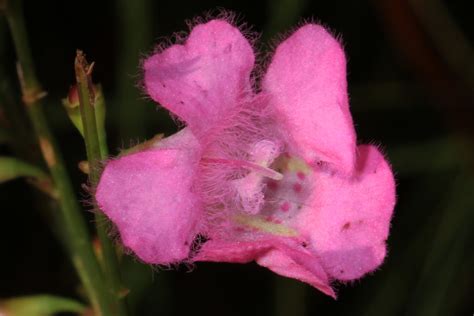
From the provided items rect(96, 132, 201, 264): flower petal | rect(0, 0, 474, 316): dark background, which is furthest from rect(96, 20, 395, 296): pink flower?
rect(0, 0, 474, 316): dark background

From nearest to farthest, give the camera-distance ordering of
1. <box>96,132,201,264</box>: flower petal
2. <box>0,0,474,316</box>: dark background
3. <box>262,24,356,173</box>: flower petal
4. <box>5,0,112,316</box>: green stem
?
<box>96,132,201,264</box>: flower petal < <box>262,24,356,173</box>: flower petal < <box>5,0,112,316</box>: green stem < <box>0,0,474,316</box>: dark background

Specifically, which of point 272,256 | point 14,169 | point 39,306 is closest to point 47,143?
point 14,169

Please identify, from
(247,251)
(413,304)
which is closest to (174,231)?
(247,251)

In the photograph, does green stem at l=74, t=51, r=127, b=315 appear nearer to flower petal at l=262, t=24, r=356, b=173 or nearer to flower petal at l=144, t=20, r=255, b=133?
flower petal at l=144, t=20, r=255, b=133

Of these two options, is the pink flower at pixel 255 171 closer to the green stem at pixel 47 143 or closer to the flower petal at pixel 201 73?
the flower petal at pixel 201 73

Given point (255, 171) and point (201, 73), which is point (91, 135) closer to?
point (201, 73)

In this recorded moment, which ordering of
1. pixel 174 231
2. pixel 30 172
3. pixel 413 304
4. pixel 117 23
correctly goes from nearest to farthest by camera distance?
pixel 174 231 < pixel 30 172 < pixel 413 304 < pixel 117 23

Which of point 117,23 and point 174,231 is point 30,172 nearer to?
point 174,231

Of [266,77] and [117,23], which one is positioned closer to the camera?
[266,77]
